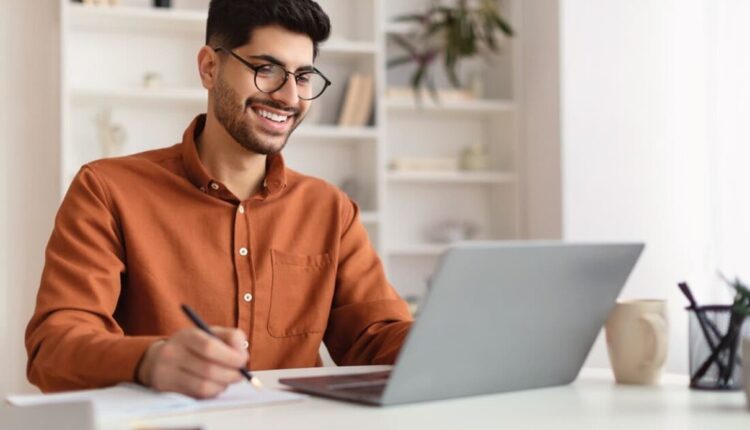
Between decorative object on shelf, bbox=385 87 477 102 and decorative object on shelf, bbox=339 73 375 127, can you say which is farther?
decorative object on shelf, bbox=385 87 477 102

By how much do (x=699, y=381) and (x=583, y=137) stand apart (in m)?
3.09

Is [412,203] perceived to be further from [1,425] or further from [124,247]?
[1,425]

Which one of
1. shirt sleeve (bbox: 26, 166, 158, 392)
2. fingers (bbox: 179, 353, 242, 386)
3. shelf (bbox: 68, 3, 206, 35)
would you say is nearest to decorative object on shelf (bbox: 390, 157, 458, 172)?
shelf (bbox: 68, 3, 206, 35)

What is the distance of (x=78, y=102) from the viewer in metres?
4.25

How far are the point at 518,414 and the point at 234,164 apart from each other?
999 mm

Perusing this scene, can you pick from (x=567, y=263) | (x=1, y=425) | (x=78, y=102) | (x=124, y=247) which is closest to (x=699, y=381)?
(x=567, y=263)

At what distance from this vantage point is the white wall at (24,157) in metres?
4.21

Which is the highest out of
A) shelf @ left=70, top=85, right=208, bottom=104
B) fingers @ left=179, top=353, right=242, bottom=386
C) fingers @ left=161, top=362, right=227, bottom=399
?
shelf @ left=70, top=85, right=208, bottom=104

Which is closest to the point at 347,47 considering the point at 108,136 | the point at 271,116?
the point at 108,136

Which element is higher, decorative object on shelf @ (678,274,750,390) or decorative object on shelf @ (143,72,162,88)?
decorative object on shelf @ (143,72,162,88)

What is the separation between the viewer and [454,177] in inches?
181

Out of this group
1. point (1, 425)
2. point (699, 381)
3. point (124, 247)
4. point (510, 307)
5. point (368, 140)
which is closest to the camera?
point (1, 425)

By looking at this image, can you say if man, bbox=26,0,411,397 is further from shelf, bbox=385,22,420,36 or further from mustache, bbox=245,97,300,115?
shelf, bbox=385,22,420,36

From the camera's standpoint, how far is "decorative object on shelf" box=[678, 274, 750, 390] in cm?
133
